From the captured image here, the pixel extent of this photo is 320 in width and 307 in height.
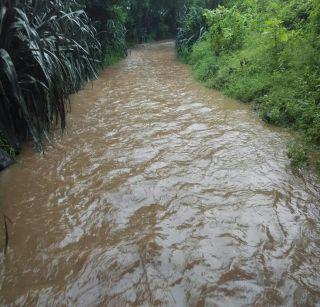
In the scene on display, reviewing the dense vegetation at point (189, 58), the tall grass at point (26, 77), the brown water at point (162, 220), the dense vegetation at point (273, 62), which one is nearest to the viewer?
the brown water at point (162, 220)

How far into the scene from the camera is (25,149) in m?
4.05

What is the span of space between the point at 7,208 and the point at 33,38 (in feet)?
5.85

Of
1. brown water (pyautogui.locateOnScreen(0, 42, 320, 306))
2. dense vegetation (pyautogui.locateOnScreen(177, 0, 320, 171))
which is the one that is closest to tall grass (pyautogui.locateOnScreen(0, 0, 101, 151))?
brown water (pyautogui.locateOnScreen(0, 42, 320, 306))

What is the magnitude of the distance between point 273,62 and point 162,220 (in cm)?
476

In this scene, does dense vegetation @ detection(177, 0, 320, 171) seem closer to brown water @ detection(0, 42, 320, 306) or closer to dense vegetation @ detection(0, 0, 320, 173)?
dense vegetation @ detection(0, 0, 320, 173)

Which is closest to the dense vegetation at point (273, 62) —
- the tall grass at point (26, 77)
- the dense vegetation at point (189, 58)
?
the dense vegetation at point (189, 58)

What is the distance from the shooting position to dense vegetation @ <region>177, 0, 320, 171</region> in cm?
479

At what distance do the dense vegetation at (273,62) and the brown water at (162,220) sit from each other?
1.54 feet

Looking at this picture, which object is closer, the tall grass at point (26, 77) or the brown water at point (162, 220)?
the brown water at point (162, 220)

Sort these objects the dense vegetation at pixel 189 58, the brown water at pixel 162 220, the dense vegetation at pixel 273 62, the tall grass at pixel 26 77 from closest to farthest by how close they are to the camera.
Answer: the brown water at pixel 162 220 → the tall grass at pixel 26 77 → the dense vegetation at pixel 189 58 → the dense vegetation at pixel 273 62

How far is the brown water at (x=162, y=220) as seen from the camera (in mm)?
2125

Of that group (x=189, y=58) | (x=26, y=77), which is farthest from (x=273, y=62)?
(x=189, y=58)

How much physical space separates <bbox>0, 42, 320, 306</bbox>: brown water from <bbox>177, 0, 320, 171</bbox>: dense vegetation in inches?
18.5

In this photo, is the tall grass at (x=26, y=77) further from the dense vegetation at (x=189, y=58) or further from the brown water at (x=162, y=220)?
the brown water at (x=162, y=220)
